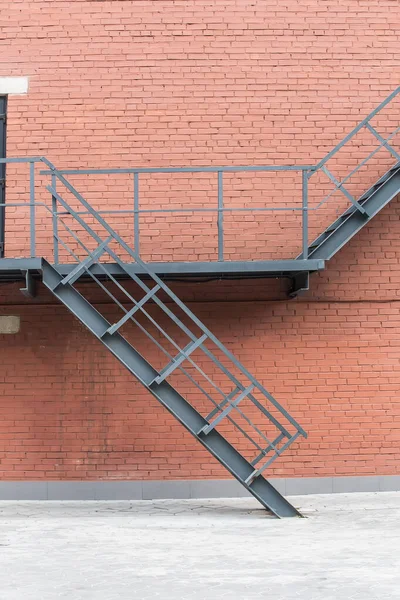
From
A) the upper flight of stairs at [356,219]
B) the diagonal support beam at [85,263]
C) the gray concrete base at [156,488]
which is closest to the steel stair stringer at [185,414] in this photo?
the diagonal support beam at [85,263]

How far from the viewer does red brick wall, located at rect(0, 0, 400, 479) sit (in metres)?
11.2

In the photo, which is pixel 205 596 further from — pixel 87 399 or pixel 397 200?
pixel 397 200

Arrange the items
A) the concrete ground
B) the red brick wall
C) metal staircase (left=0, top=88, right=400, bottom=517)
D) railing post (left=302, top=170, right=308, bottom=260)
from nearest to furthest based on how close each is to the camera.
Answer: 1. the concrete ground
2. metal staircase (left=0, top=88, right=400, bottom=517)
3. railing post (left=302, top=170, right=308, bottom=260)
4. the red brick wall

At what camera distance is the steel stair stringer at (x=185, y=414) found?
9453mm

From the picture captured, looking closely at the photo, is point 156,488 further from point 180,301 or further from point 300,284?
point 300,284

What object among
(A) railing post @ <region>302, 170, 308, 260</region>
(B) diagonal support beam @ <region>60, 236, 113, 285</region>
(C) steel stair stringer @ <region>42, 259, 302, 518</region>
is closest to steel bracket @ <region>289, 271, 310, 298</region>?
(A) railing post @ <region>302, 170, 308, 260</region>

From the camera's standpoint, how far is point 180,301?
975 cm

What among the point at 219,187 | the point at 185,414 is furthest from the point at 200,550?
the point at 219,187

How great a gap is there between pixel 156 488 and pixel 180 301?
2700 mm

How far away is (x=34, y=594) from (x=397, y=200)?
23.9 ft

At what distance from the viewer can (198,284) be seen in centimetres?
1130

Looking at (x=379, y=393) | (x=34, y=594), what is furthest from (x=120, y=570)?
(x=379, y=393)

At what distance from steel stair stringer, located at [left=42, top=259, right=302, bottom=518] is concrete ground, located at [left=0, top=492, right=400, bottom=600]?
258 mm

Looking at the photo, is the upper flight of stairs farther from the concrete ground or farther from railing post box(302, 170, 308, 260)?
the concrete ground
